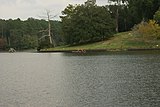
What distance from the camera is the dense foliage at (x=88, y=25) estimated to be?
425ft

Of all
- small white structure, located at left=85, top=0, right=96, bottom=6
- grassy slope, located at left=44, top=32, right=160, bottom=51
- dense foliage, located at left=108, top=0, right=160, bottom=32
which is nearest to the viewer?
grassy slope, located at left=44, top=32, right=160, bottom=51

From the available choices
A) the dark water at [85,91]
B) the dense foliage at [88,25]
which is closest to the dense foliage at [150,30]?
the dense foliage at [88,25]

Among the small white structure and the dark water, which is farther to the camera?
the small white structure

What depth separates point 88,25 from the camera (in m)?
130

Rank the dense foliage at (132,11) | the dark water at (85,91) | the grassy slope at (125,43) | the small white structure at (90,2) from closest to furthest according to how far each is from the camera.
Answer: the dark water at (85,91) → the grassy slope at (125,43) → the dense foliage at (132,11) → the small white structure at (90,2)

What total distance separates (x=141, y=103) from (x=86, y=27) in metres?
98.4

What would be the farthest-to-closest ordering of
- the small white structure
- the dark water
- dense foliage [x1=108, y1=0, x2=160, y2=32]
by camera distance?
the small white structure < dense foliage [x1=108, y1=0, x2=160, y2=32] < the dark water

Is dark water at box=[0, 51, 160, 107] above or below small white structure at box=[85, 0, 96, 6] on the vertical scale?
below

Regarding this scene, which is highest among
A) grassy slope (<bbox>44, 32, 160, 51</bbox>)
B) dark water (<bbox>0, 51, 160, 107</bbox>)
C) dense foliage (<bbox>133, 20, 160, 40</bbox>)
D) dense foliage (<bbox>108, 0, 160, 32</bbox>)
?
dense foliage (<bbox>108, 0, 160, 32</bbox>)

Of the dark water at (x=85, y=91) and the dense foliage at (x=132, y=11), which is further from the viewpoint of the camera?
the dense foliage at (x=132, y=11)

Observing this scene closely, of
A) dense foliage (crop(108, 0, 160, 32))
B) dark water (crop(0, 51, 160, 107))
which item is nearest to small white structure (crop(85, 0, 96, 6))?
dense foliage (crop(108, 0, 160, 32))

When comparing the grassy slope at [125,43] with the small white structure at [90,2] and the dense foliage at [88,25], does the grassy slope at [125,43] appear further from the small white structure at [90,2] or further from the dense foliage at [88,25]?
the small white structure at [90,2]

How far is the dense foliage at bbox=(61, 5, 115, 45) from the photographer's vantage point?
425 ft

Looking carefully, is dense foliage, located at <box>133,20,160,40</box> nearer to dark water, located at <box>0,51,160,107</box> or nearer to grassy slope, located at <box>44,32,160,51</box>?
grassy slope, located at <box>44,32,160,51</box>
